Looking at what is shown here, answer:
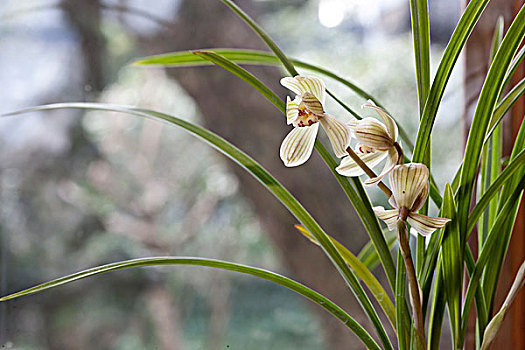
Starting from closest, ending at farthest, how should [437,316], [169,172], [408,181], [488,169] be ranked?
[408,181], [437,316], [488,169], [169,172]

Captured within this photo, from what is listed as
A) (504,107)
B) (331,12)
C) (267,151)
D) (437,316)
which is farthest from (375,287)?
(331,12)

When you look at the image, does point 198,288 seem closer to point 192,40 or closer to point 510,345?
point 192,40

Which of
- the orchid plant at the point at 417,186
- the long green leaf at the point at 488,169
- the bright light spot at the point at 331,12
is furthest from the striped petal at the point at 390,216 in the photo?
the bright light spot at the point at 331,12

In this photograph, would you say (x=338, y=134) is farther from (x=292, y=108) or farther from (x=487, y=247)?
(x=487, y=247)

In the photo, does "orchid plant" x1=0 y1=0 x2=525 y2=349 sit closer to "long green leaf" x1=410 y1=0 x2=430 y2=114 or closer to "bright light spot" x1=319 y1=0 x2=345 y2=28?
"long green leaf" x1=410 y1=0 x2=430 y2=114

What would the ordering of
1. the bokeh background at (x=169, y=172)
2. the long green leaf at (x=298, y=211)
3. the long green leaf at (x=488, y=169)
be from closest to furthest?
the long green leaf at (x=298, y=211), the long green leaf at (x=488, y=169), the bokeh background at (x=169, y=172)

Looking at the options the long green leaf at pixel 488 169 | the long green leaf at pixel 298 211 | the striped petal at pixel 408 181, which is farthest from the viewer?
the long green leaf at pixel 488 169

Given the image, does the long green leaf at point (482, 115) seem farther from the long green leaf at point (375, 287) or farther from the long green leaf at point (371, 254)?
the long green leaf at point (371, 254)
